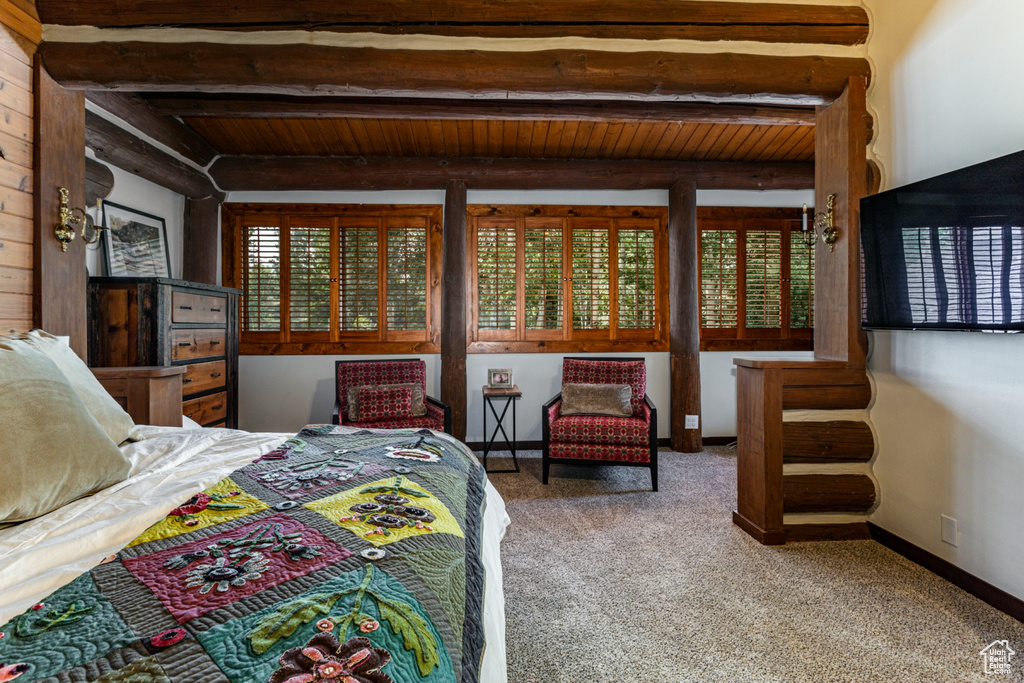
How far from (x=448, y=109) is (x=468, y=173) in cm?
101

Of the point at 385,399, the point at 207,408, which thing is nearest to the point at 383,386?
the point at 385,399

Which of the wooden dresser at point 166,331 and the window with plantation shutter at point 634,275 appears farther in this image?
the window with plantation shutter at point 634,275

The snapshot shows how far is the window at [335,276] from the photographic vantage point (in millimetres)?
4414

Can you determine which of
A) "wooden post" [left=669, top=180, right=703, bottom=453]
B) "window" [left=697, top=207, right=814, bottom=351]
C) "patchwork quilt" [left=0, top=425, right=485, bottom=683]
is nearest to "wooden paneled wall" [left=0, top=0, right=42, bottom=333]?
"patchwork quilt" [left=0, top=425, right=485, bottom=683]

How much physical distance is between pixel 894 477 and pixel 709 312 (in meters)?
2.47

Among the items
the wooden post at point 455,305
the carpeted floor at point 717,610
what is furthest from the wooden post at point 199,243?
the carpeted floor at point 717,610

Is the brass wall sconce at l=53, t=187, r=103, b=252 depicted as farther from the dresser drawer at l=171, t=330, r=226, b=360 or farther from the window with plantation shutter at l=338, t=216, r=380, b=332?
the window with plantation shutter at l=338, t=216, r=380, b=332

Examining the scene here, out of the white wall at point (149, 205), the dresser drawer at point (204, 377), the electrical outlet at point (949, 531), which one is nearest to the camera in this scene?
the electrical outlet at point (949, 531)

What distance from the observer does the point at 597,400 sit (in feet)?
12.5

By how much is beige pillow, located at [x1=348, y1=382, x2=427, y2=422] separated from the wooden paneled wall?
188 centimetres

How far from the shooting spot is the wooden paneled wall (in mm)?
2160

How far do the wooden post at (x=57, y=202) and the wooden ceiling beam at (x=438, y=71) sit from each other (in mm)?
134

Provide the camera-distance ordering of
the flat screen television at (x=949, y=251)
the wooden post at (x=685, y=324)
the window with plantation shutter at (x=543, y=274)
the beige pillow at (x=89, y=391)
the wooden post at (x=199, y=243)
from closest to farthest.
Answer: the beige pillow at (x=89, y=391), the flat screen television at (x=949, y=251), the wooden post at (x=199, y=243), the wooden post at (x=685, y=324), the window with plantation shutter at (x=543, y=274)

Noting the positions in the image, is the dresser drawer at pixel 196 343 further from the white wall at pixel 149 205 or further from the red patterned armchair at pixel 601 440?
the red patterned armchair at pixel 601 440
